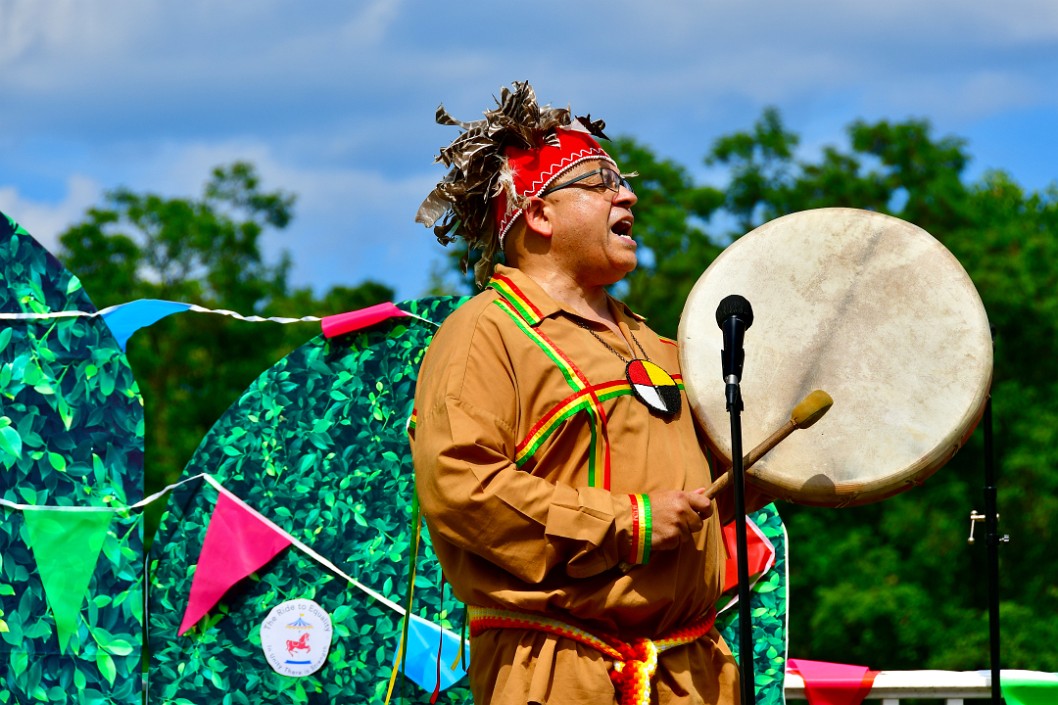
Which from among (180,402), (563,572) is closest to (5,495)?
(563,572)

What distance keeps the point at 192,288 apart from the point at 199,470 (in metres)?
14.0

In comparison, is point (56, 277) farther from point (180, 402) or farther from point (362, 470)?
point (180, 402)

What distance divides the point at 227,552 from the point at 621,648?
1.48 meters

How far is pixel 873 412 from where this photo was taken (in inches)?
114

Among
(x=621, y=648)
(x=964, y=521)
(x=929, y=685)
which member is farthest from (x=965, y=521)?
(x=621, y=648)

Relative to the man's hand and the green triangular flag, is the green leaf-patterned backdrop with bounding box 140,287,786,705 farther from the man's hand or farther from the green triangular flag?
the man's hand

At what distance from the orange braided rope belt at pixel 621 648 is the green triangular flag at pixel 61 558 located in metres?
1.50

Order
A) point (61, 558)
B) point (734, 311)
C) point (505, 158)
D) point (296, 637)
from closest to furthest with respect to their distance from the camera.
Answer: point (734, 311)
point (505, 158)
point (61, 558)
point (296, 637)

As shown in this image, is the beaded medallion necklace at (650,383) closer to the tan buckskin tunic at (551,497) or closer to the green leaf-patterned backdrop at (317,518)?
the tan buckskin tunic at (551,497)

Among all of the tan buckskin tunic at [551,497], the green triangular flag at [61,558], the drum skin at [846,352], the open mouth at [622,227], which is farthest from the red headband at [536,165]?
the green triangular flag at [61,558]

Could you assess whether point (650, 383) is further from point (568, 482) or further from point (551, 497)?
point (551, 497)

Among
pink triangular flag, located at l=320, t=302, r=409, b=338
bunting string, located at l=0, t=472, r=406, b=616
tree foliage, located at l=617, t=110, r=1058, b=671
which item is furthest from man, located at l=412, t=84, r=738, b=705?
tree foliage, located at l=617, t=110, r=1058, b=671

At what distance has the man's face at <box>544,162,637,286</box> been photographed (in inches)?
122

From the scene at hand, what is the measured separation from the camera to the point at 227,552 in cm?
383
